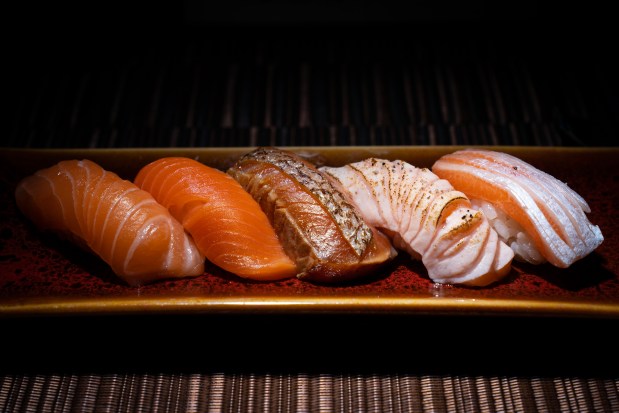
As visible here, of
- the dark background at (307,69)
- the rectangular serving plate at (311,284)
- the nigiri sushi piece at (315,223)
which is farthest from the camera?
the dark background at (307,69)

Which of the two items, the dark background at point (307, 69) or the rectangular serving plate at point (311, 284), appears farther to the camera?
the dark background at point (307, 69)

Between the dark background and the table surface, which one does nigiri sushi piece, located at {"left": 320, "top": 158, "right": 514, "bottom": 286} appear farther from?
the dark background

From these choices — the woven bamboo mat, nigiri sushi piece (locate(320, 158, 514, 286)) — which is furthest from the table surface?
nigiri sushi piece (locate(320, 158, 514, 286))

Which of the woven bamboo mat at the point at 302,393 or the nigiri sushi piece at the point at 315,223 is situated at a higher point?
the nigiri sushi piece at the point at 315,223

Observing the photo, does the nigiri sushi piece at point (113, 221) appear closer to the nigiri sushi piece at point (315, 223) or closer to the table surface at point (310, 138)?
the table surface at point (310, 138)

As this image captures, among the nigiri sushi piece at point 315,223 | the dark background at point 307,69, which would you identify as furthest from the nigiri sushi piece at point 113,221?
the dark background at point 307,69

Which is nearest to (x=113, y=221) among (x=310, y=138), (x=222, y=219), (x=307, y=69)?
(x=222, y=219)

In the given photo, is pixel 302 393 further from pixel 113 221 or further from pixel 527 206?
pixel 527 206
